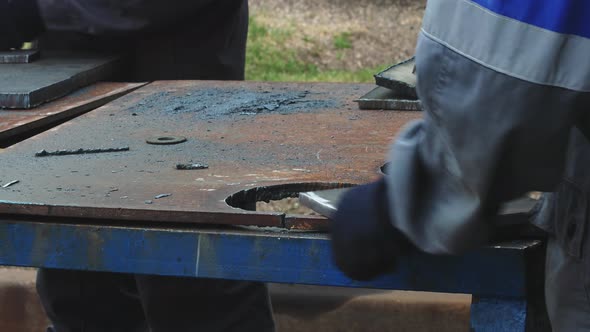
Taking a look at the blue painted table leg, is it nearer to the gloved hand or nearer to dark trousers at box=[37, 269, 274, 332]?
the gloved hand

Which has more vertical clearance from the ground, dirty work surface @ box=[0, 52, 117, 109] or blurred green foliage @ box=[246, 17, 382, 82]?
dirty work surface @ box=[0, 52, 117, 109]

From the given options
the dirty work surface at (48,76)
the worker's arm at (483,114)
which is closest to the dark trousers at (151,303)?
the dirty work surface at (48,76)

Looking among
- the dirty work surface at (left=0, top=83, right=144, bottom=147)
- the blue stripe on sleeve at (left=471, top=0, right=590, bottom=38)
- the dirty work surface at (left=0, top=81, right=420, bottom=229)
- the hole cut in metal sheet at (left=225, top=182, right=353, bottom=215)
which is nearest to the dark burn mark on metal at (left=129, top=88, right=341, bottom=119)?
the dirty work surface at (left=0, top=81, right=420, bottom=229)

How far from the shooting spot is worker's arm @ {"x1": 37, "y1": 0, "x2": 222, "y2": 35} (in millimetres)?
2295

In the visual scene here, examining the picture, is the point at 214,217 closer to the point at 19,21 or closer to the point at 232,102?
the point at 232,102

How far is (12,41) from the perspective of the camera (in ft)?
8.03

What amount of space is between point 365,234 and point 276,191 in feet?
1.12

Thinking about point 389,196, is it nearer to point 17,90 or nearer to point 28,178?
point 28,178

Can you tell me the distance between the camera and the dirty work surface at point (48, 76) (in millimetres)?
1943

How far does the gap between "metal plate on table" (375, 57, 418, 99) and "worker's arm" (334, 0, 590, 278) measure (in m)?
0.95

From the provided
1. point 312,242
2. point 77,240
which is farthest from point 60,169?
point 312,242

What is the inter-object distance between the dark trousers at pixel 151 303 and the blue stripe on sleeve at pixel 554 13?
1.12 m

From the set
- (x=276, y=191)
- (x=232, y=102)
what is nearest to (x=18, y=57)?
(x=232, y=102)

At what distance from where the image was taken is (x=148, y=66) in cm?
251
